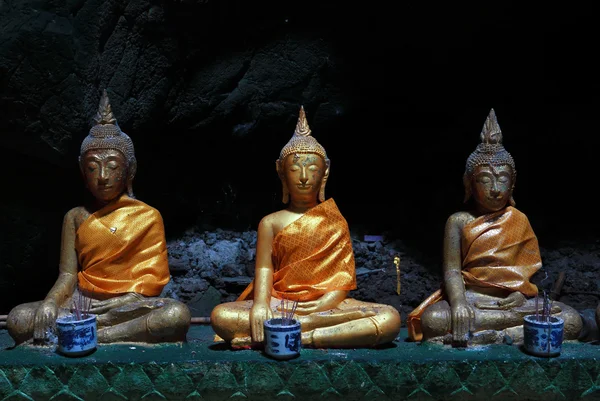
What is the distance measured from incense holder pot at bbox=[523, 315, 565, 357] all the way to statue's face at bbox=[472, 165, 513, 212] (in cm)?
79

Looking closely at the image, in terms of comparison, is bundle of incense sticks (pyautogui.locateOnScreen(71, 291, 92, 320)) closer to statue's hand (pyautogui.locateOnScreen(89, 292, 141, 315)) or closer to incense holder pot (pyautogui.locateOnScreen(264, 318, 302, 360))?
statue's hand (pyautogui.locateOnScreen(89, 292, 141, 315))

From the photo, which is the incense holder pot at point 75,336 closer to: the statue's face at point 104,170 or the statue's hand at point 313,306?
the statue's face at point 104,170

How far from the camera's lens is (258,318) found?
11.8ft

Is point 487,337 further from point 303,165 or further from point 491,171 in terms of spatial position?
point 303,165

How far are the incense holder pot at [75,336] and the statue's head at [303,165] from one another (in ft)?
4.52

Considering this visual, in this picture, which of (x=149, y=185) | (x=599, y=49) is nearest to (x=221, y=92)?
(x=149, y=185)

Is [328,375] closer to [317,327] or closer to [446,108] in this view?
[317,327]

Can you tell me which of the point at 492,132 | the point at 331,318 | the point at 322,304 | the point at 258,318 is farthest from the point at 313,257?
the point at 492,132

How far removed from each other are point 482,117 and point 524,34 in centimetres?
80

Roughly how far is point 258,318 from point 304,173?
90cm

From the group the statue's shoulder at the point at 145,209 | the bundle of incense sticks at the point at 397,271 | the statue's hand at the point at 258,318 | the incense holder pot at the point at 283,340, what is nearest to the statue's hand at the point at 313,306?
the statue's hand at the point at 258,318

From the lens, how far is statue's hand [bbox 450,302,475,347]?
3.60 m

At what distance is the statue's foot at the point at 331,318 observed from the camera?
3645 mm

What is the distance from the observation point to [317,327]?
3.66 m
